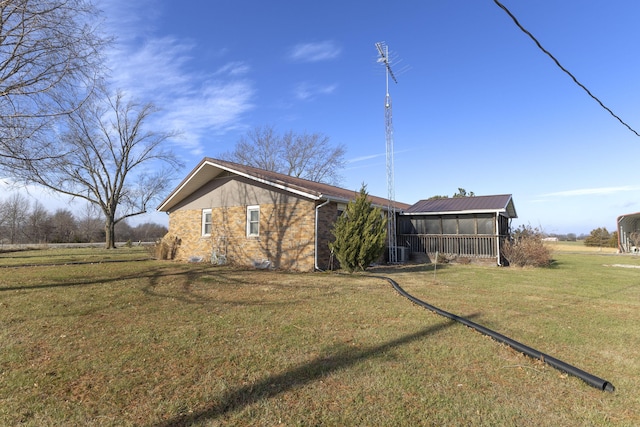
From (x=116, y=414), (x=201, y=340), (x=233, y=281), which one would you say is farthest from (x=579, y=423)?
(x=233, y=281)

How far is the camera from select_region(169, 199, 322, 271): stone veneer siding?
12727 mm

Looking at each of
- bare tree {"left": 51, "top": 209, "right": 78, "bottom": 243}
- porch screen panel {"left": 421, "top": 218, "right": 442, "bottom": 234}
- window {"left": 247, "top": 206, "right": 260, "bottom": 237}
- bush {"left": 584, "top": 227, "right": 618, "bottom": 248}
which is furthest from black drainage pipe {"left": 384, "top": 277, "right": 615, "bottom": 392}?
bare tree {"left": 51, "top": 209, "right": 78, "bottom": 243}

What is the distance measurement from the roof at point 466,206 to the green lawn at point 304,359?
7.92 meters

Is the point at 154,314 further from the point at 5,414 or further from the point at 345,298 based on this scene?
the point at 345,298

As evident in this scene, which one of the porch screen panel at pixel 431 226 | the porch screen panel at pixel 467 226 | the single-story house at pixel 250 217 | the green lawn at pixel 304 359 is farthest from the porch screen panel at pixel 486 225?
the green lawn at pixel 304 359

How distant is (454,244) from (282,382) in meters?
14.7

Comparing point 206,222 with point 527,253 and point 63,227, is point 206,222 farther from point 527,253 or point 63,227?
point 63,227

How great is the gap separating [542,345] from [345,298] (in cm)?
376

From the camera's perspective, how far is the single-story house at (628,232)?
100ft

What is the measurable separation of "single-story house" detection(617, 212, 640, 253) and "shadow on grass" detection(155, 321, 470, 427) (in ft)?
121

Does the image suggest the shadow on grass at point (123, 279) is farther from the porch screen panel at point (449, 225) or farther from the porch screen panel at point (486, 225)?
the porch screen panel at point (486, 225)

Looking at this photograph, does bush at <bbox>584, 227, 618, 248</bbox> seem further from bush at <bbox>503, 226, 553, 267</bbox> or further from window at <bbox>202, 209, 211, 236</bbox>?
window at <bbox>202, 209, 211, 236</bbox>

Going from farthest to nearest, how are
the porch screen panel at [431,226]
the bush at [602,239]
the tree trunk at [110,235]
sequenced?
the bush at [602,239] < the tree trunk at [110,235] < the porch screen panel at [431,226]

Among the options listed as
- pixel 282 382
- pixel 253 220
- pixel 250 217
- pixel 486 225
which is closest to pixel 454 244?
pixel 486 225
